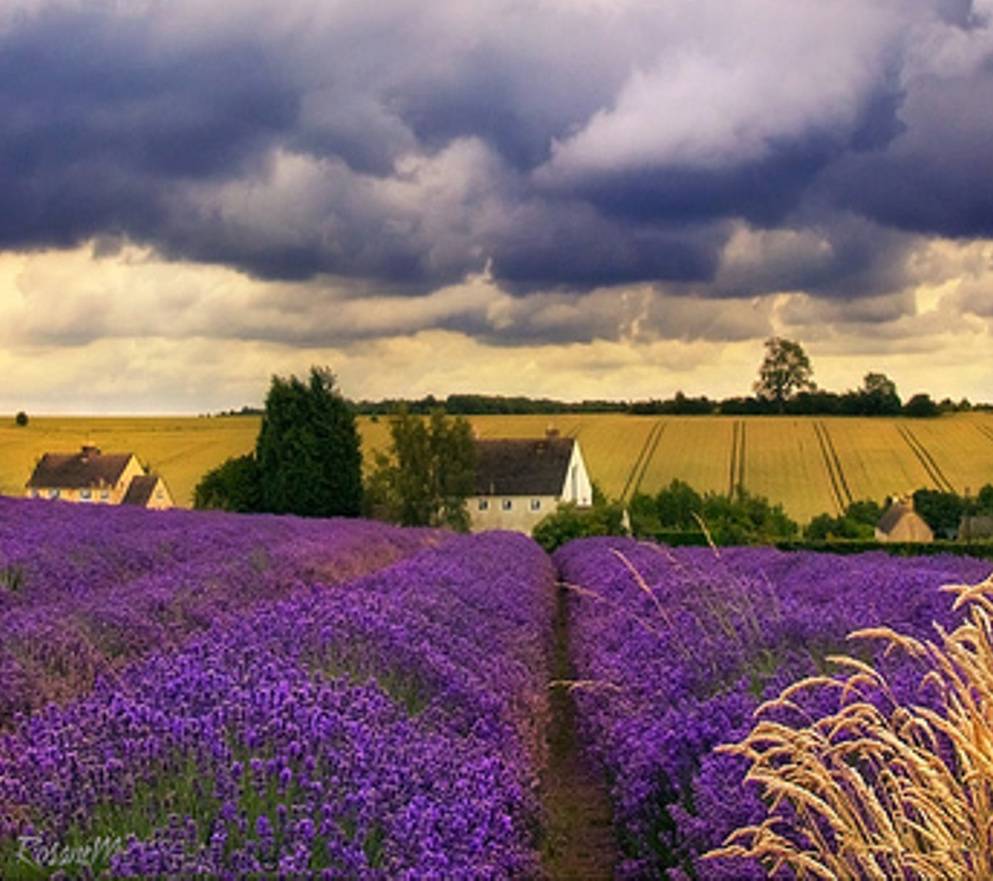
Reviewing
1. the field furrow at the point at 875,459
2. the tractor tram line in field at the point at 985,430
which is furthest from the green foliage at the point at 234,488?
the tractor tram line in field at the point at 985,430

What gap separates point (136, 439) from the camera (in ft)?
276

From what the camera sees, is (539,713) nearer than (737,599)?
Yes

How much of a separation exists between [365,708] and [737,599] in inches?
178

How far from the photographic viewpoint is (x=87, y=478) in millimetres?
66375

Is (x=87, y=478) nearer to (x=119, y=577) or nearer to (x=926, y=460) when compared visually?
(x=926, y=460)

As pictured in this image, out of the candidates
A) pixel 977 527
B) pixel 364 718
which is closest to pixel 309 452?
pixel 977 527

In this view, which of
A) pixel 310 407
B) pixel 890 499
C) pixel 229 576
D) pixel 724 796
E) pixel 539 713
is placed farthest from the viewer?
pixel 890 499

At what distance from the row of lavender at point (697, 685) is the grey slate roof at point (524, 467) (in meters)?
47.1

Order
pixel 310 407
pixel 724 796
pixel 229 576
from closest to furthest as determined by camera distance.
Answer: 1. pixel 724 796
2. pixel 229 576
3. pixel 310 407

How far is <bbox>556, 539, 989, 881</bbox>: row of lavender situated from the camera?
4.93 metres

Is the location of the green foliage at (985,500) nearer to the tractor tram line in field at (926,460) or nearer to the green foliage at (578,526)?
the tractor tram line in field at (926,460)

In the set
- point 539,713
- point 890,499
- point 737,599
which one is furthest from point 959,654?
point 890,499

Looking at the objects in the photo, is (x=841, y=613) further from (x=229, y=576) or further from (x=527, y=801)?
(x=229, y=576)

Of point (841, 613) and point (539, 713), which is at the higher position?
point (841, 613)
